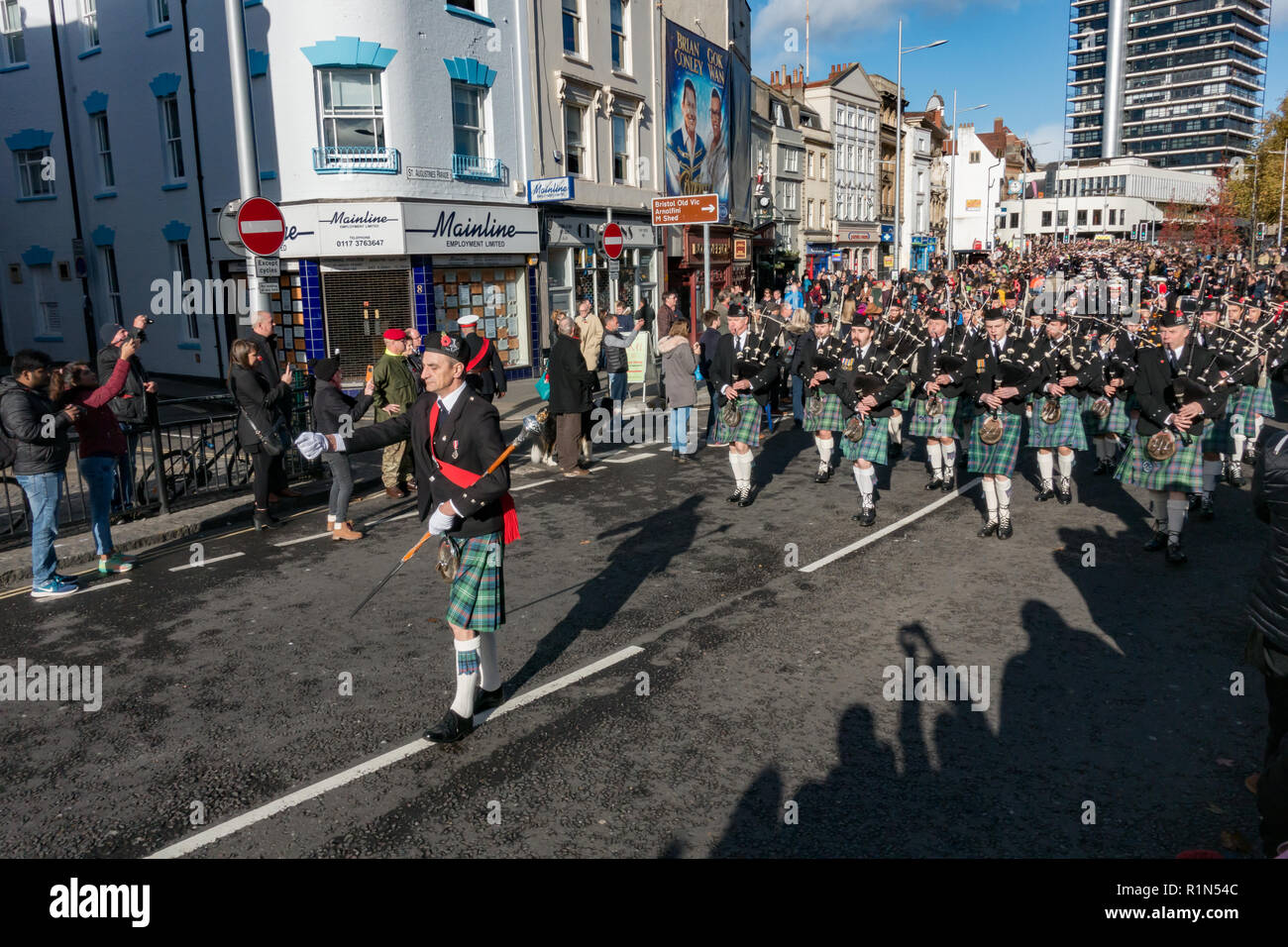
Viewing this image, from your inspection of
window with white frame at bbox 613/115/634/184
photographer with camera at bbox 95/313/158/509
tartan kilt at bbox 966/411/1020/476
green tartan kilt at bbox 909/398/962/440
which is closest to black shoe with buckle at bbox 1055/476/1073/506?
green tartan kilt at bbox 909/398/962/440

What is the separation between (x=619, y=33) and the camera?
87.8 ft

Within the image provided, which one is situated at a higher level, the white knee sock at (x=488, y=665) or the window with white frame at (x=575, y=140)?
the window with white frame at (x=575, y=140)

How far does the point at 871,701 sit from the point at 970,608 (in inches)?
78.2

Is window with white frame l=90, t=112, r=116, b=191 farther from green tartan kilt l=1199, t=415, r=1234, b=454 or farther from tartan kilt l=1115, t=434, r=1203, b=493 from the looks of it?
green tartan kilt l=1199, t=415, r=1234, b=454

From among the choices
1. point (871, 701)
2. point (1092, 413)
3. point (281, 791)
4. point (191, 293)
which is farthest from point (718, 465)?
point (191, 293)

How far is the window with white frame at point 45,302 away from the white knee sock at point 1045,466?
2672 cm

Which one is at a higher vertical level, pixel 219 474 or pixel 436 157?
pixel 436 157

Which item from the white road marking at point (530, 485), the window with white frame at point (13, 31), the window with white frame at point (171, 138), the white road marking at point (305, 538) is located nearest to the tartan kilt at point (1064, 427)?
the white road marking at point (530, 485)

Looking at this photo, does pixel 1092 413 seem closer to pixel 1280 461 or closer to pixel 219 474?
pixel 1280 461

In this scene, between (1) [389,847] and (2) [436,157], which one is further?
(2) [436,157]

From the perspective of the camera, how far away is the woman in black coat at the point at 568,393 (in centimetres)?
1256

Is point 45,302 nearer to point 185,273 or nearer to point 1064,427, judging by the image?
point 185,273

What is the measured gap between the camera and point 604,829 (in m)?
4.33

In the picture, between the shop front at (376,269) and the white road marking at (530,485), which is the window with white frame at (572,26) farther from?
the white road marking at (530,485)
